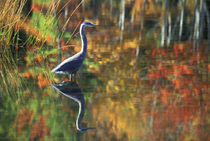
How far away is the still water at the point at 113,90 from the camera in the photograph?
5480 mm

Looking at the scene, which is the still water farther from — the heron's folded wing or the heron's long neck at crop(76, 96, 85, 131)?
the heron's folded wing

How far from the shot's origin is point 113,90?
7273 mm

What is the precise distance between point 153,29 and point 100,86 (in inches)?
249

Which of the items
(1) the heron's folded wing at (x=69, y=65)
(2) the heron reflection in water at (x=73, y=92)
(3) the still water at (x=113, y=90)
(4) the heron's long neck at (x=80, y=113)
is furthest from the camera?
(1) the heron's folded wing at (x=69, y=65)

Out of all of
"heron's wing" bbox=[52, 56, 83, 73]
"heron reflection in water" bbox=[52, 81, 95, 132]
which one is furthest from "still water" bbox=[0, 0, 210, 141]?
"heron's wing" bbox=[52, 56, 83, 73]

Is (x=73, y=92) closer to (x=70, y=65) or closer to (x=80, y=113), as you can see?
(x=70, y=65)

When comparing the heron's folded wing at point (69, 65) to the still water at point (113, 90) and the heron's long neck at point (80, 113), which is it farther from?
the heron's long neck at point (80, 113)

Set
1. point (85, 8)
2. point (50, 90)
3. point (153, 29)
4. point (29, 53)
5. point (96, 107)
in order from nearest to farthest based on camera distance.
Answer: point (96, 107) < point (50, 90) < point (29, 53) < point (153, 29) < point (85, 8)

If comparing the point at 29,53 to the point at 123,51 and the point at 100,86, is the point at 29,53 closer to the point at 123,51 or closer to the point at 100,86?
the point at 123,51

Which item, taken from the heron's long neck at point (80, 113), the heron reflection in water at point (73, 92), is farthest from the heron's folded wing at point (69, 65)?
the heron's long neck at point (80, 113)

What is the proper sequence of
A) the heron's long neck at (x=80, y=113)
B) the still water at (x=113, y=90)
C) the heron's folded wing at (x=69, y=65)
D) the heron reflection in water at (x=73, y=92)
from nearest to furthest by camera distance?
1. the still water at (x=113, y=90)
2. the heron's long neck at (x=80, y=113)
3. the heron reflection in water at (x=73, y=92)
4. the heron's folded wing at (x=69, y=65)

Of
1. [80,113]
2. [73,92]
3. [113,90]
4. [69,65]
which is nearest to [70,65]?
[69,65]

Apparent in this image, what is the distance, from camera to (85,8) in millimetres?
17250

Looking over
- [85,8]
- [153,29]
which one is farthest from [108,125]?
[85,8]
